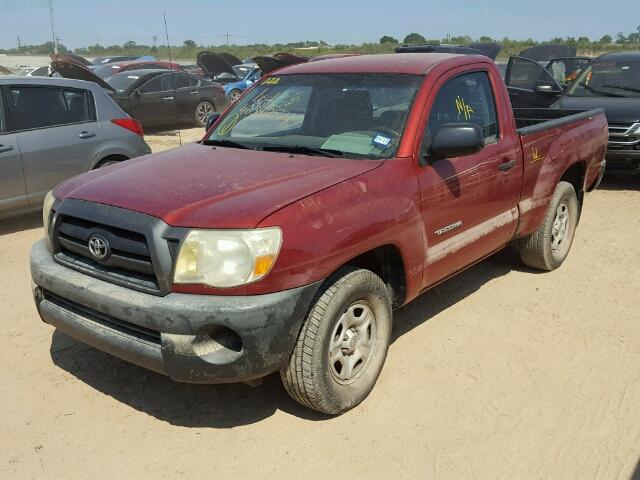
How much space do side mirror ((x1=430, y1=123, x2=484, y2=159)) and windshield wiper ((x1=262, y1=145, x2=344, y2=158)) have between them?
561 millimetres

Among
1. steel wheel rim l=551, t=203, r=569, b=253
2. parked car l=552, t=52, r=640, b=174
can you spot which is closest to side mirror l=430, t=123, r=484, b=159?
steel wheel rim l=551, t=203, r=569, b=253

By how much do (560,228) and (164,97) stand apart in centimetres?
1123

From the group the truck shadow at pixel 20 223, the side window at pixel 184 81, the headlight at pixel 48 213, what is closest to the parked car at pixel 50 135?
the truck shadow at pixel 20 223

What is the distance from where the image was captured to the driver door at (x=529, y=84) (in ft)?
31.3

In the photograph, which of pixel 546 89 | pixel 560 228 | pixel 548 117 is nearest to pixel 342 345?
pixel 560 228

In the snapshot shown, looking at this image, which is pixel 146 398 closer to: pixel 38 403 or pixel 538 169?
pixel 38 403

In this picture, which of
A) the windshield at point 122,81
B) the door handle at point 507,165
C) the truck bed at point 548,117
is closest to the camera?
the door handle at point 507,165

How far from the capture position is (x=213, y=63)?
2234cm

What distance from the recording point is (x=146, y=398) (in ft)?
11.5

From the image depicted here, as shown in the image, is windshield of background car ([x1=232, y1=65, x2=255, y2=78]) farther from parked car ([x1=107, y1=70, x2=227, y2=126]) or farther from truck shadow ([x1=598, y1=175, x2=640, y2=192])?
truck shadow ([x1=598, y1=175, x2=640, y2=192])

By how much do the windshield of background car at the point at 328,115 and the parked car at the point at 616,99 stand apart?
5606mm

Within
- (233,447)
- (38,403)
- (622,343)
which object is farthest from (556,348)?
(38,403)

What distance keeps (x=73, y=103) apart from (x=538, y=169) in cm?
505

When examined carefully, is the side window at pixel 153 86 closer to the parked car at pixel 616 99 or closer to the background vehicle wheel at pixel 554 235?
the parked car at pixel 616 99
